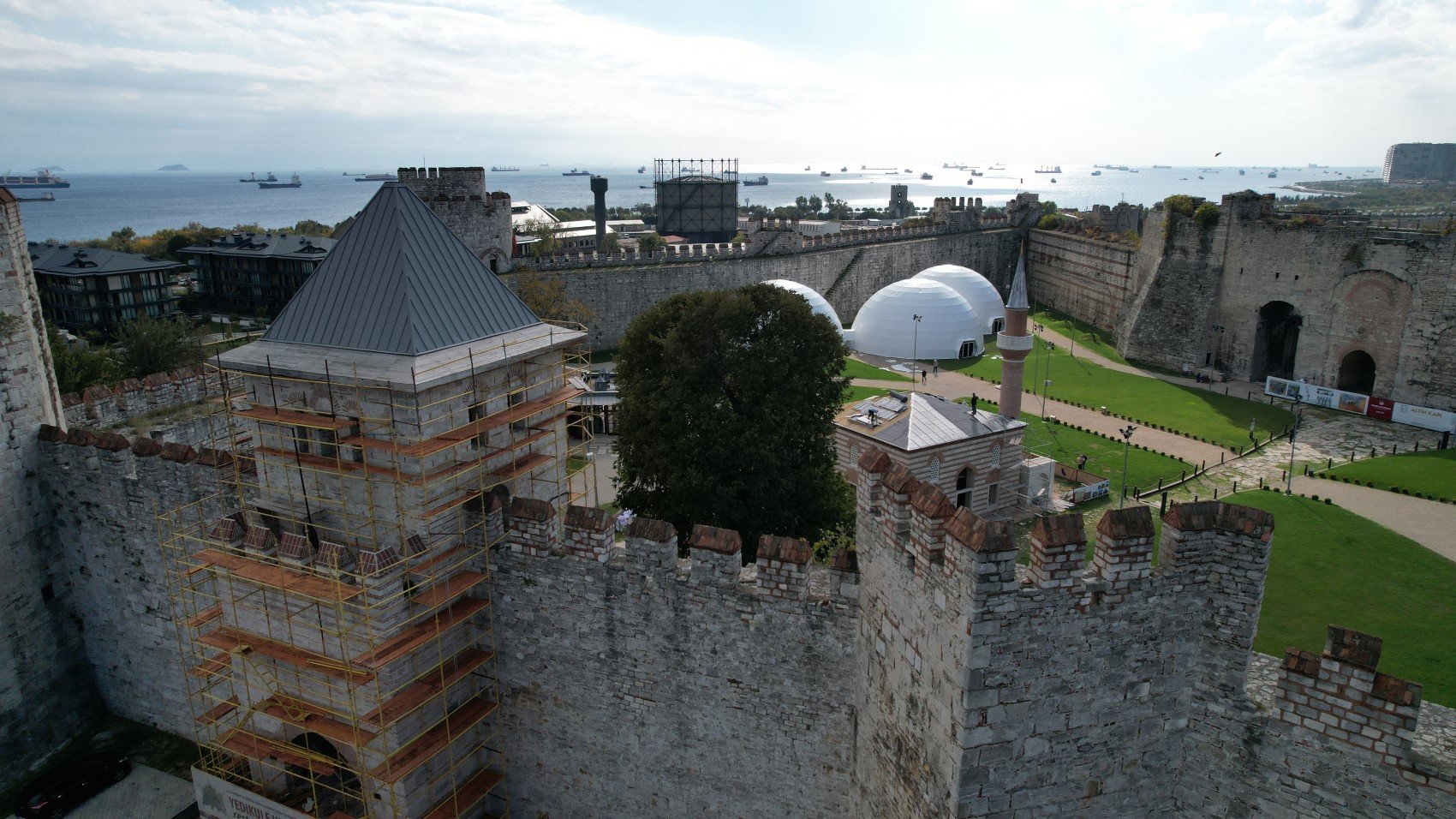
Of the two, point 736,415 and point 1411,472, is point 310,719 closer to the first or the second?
point 736,415

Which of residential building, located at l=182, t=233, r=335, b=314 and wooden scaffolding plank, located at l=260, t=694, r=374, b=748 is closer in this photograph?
wooden scaffolding plank, located at l=260, t=694, r=374, b=748

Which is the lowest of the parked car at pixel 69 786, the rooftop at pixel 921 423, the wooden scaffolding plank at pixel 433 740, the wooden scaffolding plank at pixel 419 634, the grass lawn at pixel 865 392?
the parked car at pixel 69 786

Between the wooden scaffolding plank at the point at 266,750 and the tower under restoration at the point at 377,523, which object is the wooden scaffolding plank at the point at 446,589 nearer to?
the tower under restoration at the point at 377,523

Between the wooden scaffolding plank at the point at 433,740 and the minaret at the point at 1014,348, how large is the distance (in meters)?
17.8

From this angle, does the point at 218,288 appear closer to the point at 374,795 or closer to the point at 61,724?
the point at 61,724

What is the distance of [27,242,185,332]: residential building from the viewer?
143ft

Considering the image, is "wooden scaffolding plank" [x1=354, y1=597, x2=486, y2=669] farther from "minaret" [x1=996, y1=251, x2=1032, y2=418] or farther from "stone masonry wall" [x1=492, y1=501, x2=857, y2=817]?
"minaret" [x1=996, y1=251, x2=1032, y2=418]

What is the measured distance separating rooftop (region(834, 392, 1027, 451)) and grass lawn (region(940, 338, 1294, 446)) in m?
10.2

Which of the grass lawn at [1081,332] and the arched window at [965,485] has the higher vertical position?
the grass lawn at [1081,332]

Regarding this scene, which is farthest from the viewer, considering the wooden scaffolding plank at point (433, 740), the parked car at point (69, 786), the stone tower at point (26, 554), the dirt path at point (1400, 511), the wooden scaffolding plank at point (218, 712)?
the dirt path at point (1400, 511)

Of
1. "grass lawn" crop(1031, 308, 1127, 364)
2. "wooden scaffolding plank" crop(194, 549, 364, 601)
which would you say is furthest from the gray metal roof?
"grass lawn" crop(1031, 308, 1127, 364)

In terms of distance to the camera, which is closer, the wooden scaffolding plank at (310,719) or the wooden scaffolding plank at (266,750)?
the wooden scaffolding plank at (310,719)

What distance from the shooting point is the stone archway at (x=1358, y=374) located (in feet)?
107

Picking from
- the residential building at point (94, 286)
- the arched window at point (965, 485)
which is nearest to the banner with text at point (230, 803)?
the arched window at point (965, 485)
